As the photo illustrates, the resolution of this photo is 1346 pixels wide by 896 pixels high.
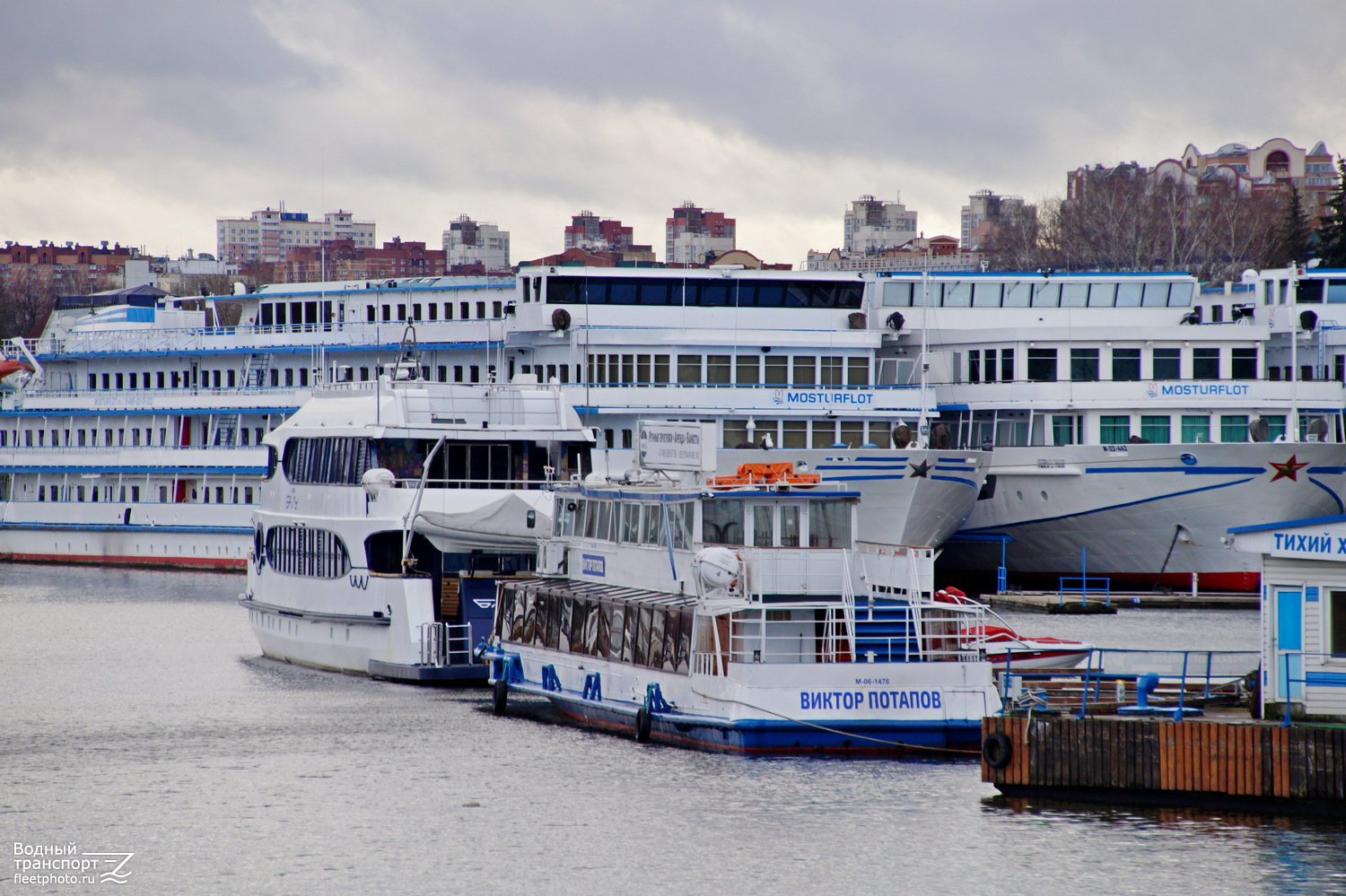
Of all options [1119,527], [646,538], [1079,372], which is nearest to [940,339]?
[1079,372]

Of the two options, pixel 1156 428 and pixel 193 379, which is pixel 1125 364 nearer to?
pixel 1156 428

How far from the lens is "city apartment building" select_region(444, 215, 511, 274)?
17388 centimetres

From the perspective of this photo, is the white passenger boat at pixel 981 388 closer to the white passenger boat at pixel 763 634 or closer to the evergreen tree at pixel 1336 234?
the white passenger boat at pixel 763 634

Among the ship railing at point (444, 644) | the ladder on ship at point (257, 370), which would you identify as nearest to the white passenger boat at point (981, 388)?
the ladder on ship at point (257, 370)

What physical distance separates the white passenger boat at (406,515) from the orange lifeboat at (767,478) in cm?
620

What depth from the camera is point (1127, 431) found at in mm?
56625

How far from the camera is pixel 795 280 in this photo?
60.7 meters

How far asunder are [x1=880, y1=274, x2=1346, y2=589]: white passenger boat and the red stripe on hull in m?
28.4

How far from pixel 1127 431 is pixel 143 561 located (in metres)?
40.2

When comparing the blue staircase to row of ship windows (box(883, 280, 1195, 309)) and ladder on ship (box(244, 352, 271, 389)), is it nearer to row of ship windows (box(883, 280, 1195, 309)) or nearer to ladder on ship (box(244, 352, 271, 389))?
row of ship windows (box(883, 280, 1195, 309))

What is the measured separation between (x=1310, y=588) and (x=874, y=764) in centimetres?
713

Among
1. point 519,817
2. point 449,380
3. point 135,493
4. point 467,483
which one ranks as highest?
point 449,380

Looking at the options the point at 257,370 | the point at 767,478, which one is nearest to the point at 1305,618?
the point at 767,478

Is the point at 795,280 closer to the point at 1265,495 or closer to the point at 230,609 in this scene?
the point at 1265,495
